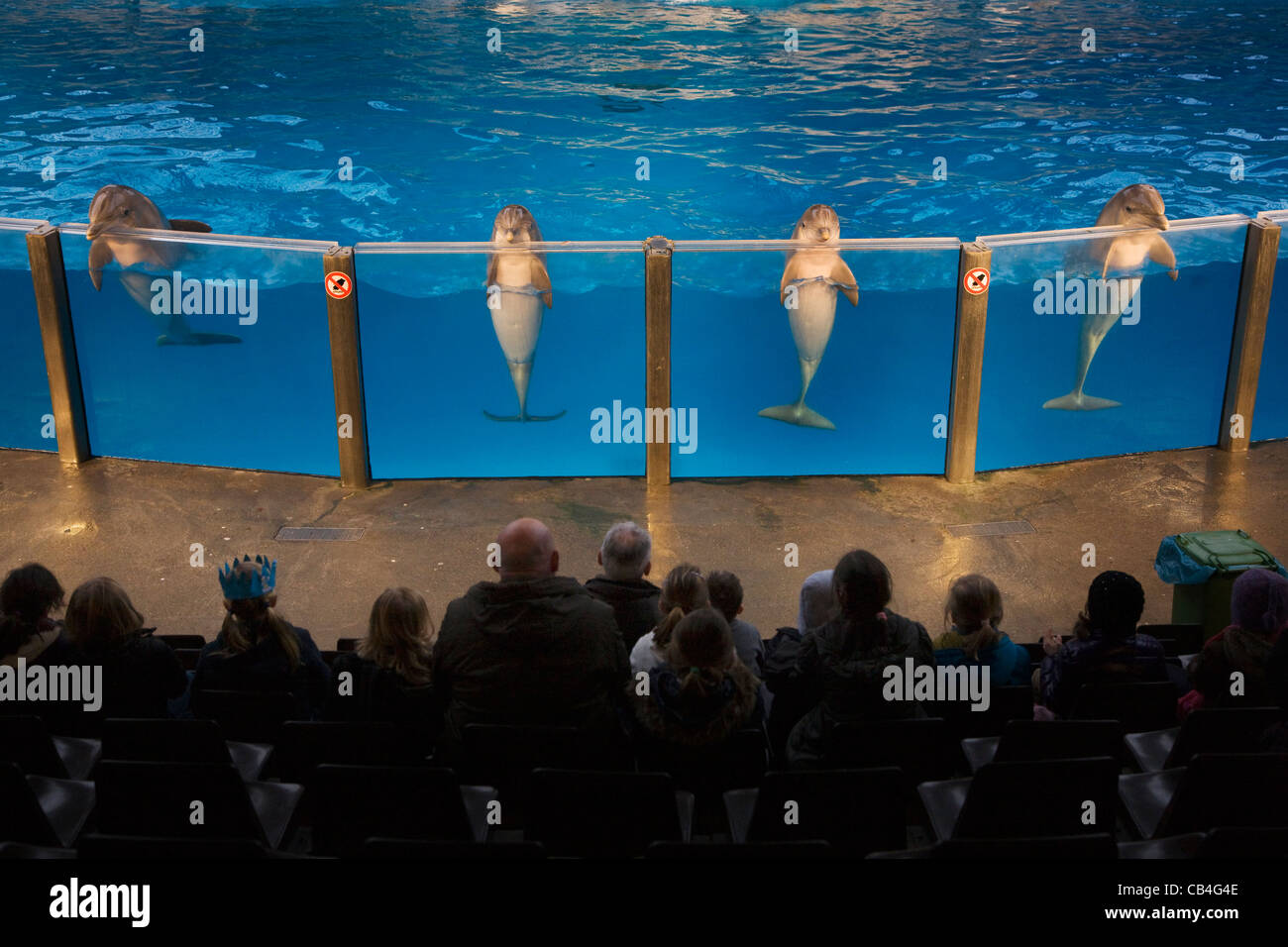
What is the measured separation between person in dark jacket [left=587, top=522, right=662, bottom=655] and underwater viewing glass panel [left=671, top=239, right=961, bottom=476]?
323 cm

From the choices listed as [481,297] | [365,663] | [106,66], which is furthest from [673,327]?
[106,66]

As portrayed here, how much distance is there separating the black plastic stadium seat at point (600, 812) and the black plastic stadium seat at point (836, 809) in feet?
0.89

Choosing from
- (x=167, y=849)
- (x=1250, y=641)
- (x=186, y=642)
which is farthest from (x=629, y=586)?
(x=1250, y=641)

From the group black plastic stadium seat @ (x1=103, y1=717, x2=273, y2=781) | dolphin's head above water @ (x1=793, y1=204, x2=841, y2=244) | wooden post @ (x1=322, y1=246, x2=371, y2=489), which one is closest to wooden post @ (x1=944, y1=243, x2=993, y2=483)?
dolphin's head above water @ (x1=793, y1=204, x2=841, y2=244)

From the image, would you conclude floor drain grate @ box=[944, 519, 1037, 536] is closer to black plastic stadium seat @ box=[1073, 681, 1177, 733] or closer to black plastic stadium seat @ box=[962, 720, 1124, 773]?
black plastic stadium seat @ box=[1073, 681, 1177, 733]

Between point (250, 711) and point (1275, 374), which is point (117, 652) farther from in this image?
point (1275, 374)

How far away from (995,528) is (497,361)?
3346 mm

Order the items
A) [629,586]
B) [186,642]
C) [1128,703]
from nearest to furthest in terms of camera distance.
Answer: [1128,703]
[629,586]
[186,642]

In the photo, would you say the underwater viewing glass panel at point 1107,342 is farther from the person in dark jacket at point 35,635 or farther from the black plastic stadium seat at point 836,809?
the person in dark jacket at point 35,635

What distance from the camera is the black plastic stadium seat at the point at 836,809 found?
11.0 ft

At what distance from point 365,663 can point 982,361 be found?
5.05 metres

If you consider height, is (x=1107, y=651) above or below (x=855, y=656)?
below

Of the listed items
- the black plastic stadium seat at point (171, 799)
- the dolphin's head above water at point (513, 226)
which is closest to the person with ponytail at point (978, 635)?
the black plastic stadium seat at point (171, 799)

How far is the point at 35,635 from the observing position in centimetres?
443
